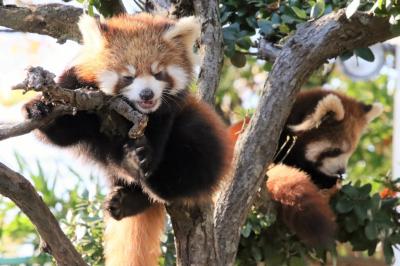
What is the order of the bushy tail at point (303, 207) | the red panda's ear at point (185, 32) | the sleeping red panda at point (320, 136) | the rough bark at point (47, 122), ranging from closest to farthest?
the rough bark at point (47, 122)
the red panda's ear at point (185, 32)
the bushy tail at point (303, 207)
the sleeping red panda at point (320, 136)

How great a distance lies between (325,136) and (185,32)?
1.65 m

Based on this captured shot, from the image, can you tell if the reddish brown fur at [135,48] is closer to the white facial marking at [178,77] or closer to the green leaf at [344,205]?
the white facial marking at [178,77]

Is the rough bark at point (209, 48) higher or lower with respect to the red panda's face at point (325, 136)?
higher

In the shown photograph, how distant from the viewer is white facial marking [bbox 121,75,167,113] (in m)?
2.65

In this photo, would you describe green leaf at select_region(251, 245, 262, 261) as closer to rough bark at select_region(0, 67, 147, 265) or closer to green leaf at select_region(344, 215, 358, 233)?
green leaf at select_region(344, 215, 358, 233)

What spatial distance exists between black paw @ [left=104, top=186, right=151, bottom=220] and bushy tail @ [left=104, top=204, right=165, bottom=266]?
0.18 meters

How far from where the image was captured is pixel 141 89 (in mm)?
2643

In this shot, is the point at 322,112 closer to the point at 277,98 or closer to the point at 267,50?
the point at 267,50

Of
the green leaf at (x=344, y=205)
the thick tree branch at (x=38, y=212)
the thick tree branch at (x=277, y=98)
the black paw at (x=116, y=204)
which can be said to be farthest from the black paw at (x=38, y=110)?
the green leaf at (x=344, y=205)

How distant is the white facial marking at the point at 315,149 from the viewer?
4277 mm

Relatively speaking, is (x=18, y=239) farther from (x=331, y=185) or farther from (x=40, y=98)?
(x=40, y=98)

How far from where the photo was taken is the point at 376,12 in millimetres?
2656

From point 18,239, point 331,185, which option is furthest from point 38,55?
point 331,185

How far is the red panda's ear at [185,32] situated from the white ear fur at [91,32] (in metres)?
0.25
